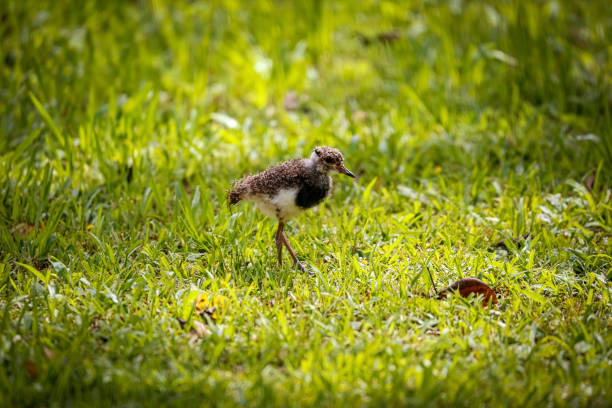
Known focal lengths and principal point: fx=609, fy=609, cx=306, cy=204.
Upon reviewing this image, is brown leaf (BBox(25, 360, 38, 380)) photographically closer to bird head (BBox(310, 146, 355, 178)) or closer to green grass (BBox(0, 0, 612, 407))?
green grass (BBox(0, 0, 612, 407))

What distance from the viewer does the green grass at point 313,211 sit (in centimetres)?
331

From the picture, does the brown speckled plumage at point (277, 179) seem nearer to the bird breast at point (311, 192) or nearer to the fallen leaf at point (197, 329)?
the bird breast at point (311, 192)

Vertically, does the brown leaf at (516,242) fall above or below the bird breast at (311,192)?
below

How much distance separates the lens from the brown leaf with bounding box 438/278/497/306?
156 inches

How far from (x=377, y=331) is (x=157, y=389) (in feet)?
4.26

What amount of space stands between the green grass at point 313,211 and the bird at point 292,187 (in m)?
0.41

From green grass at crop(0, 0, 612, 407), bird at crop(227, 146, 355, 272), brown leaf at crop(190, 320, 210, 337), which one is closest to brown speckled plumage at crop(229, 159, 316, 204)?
bird at crop(227, 146, 355, 272)

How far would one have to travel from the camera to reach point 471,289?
398 centimetres

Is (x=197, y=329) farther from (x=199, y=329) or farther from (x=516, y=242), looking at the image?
(x=516, y=242)

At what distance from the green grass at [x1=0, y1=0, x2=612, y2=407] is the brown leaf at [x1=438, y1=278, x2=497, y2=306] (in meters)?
0.10

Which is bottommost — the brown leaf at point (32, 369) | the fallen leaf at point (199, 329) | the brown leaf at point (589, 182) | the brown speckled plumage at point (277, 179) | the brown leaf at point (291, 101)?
the brown leaf at point (589, 182)

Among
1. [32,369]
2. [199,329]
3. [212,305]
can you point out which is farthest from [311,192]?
[32,369]

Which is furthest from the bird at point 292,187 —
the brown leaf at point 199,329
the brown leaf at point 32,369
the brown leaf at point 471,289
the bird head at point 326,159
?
the brown leaf at point 32,369

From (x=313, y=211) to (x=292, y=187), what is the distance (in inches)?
42.9
